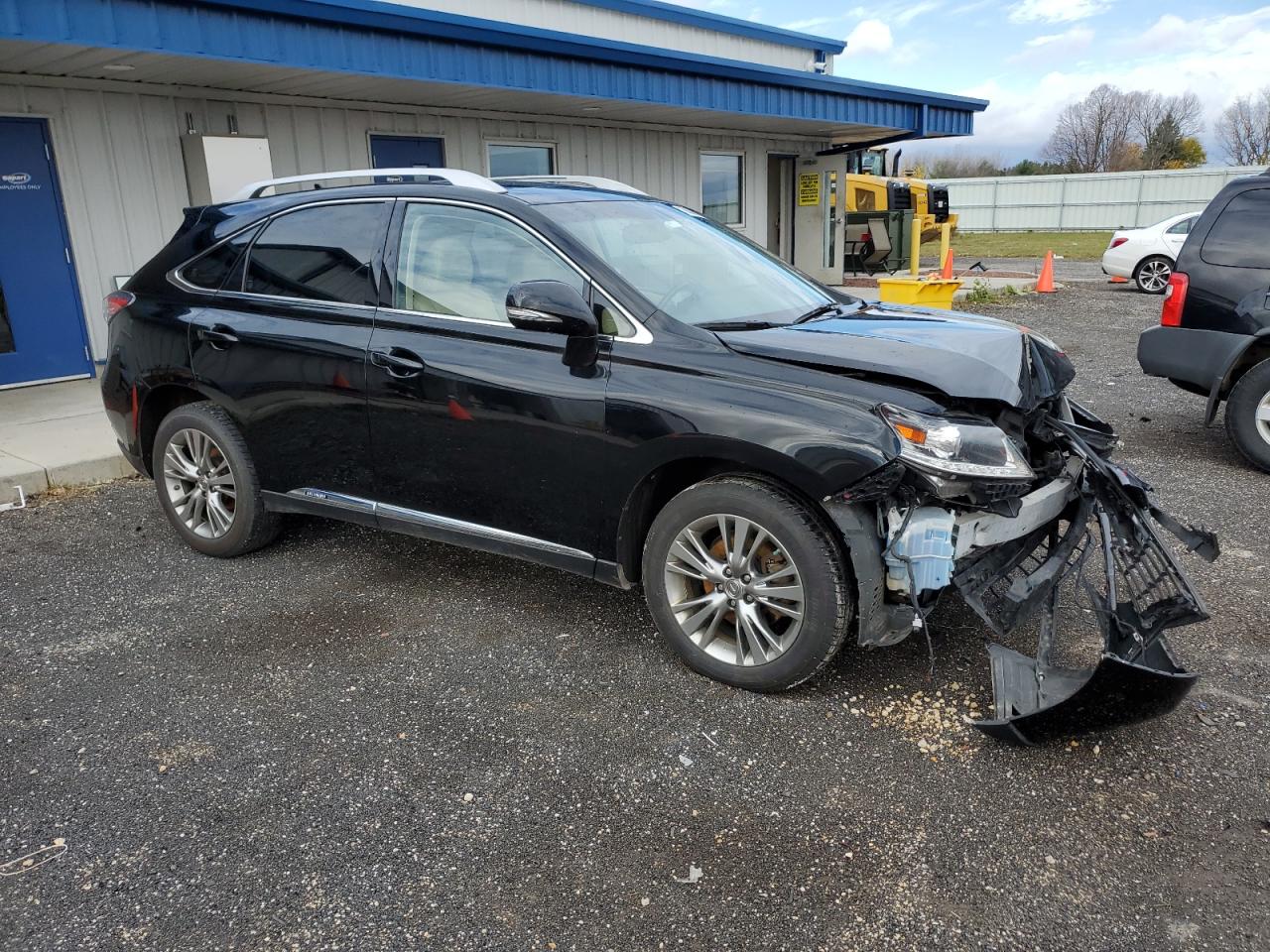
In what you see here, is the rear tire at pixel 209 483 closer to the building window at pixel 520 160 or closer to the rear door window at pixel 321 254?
the rear door window at pixel 321 254

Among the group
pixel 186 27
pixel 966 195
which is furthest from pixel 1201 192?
pixel 186 27

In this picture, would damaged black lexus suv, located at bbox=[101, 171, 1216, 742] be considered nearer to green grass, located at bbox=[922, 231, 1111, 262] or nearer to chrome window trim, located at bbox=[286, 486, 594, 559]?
chrome window trim, located at bbox=[286, 486, 594, 559]

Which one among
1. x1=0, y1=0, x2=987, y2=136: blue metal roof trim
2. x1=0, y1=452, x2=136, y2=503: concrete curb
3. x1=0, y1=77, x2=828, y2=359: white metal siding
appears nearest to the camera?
x1=0, y1=452, x2=136, y2=503: concrete curb

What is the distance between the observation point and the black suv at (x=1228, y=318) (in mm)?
6008

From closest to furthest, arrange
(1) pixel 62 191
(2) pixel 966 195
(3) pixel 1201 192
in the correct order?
1. (1) pixel 62 191
2. (3) pixel 1201 192
3. (2) pixel 966 195

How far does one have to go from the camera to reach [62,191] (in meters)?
8.49

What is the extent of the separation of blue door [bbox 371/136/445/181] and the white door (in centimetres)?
859

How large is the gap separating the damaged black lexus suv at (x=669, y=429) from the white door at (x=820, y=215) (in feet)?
46.8

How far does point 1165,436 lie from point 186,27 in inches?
319

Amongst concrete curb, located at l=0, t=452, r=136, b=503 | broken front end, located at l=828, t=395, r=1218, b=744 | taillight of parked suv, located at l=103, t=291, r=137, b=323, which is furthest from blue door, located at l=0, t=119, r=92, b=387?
broken front end, located at l=828, t=395, r=1218, b=744

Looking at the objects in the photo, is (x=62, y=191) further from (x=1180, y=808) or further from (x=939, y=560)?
(x=1180, y=808)

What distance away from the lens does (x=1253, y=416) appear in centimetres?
600

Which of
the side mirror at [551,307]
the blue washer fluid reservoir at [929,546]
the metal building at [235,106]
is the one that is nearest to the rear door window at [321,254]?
the side mirror at [551,307]

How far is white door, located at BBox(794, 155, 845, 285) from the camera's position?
1791cm
